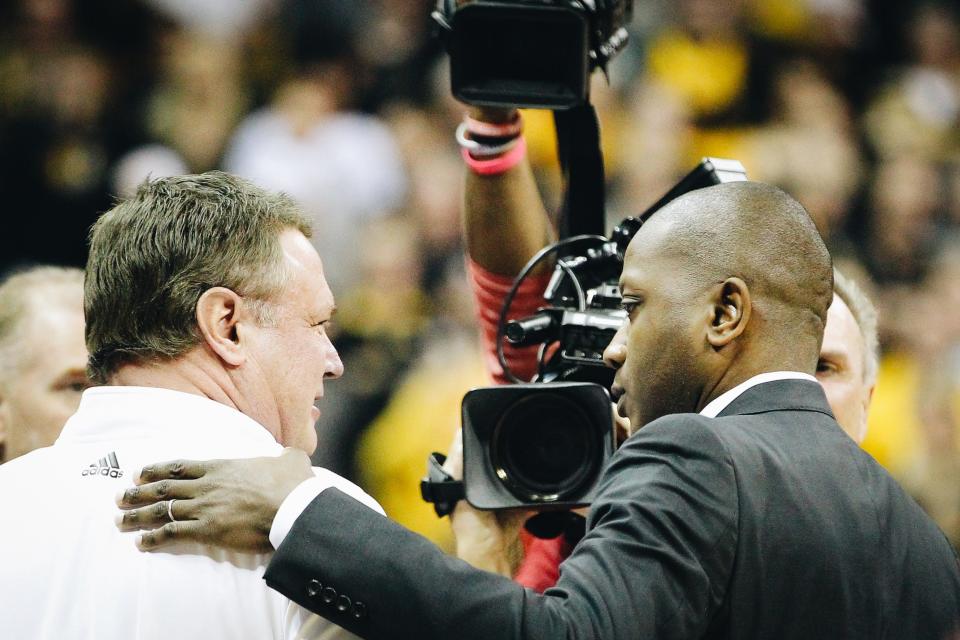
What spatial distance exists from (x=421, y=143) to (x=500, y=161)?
292 cm

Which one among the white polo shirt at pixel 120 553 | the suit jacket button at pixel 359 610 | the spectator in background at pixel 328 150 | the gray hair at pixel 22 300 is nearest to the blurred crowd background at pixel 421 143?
the spectator in background at pixel 328 150

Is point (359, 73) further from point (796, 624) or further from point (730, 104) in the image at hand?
point (796, 624)

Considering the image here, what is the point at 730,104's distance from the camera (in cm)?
515

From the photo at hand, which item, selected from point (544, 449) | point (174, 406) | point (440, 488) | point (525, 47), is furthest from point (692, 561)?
point (525, 47)

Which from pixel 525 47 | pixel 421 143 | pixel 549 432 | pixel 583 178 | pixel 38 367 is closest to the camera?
pixel 549 432

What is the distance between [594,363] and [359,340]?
2922 millimetres

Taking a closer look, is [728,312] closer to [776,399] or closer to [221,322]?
Answer: [776,399]

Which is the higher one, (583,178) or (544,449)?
(583,178)

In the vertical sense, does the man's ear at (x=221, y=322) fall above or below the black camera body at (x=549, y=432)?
above

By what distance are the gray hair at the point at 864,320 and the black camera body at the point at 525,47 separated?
2.63 ft

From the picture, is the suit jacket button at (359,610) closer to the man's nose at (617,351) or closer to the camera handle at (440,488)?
the man's nose at (617,351)

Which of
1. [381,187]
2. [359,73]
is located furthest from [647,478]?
[359,73]

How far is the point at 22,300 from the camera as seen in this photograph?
2.51m

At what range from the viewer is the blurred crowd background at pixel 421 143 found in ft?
15.3
